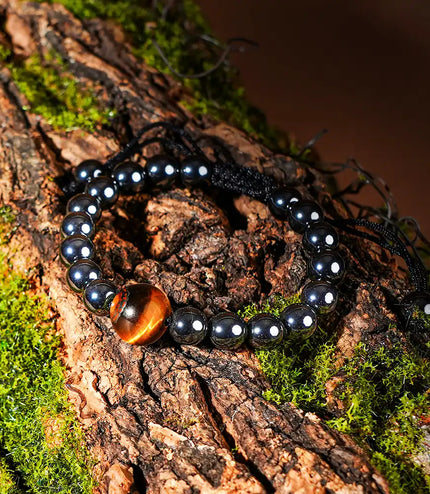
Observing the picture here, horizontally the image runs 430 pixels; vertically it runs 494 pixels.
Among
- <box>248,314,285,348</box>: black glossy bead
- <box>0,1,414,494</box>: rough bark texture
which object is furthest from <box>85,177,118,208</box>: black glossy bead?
<box>248,314,285,348</box>: black glossy bead

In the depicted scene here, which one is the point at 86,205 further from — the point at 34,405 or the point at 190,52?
the point at 190,52

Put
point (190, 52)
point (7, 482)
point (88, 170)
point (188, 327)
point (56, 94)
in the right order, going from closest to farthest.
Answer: point (7, 482) → point (188, 327) → point (88, 170) → point (56, 94) → point (190, 52)

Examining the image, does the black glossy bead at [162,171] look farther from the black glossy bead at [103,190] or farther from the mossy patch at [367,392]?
the mossy patch at [367,392]

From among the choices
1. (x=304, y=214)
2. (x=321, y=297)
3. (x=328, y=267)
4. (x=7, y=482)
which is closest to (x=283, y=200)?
(x=304, y=214)

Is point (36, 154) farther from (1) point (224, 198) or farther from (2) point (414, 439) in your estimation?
(2) point (414, 439)

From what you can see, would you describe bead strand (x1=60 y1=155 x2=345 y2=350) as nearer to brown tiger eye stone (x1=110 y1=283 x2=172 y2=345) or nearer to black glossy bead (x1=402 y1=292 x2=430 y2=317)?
brown tiger eye stone (x1=110 y1=283 x2=172 y2=345)

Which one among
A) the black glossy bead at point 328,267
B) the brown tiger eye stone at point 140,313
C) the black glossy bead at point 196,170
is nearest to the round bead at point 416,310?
the black glossy bead at point 328,267
